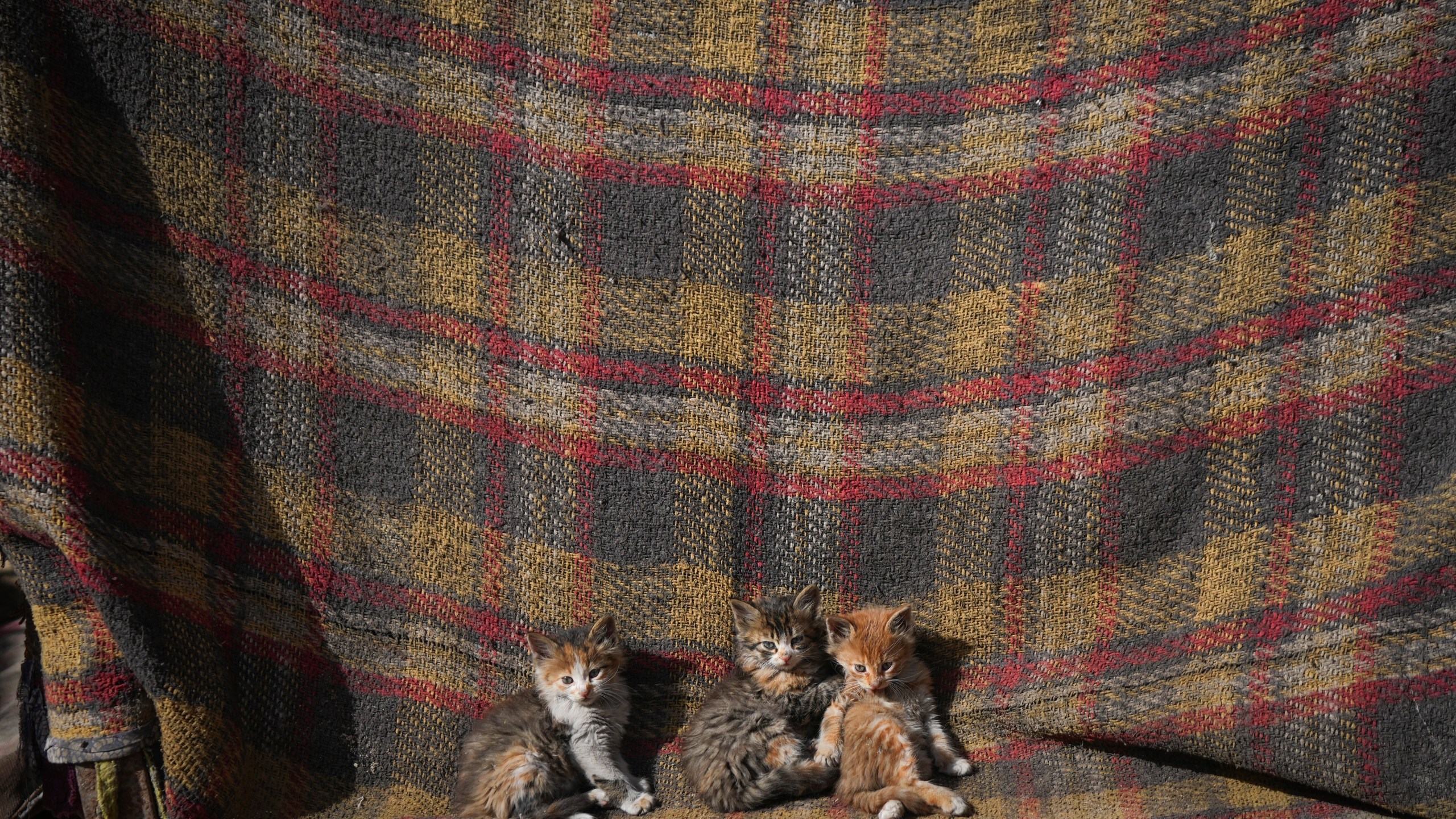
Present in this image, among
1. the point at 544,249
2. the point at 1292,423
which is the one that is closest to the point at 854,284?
the point at 544,249

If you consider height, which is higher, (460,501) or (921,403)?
(921,403)

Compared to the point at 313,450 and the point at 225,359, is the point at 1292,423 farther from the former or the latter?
the point at 225,359

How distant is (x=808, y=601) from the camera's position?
5.16 feet

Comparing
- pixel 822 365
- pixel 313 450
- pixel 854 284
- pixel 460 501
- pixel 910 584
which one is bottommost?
pixel 910 584

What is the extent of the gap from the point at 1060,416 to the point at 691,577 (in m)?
0.74

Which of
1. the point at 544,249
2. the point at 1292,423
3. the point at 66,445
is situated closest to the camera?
the point at 66,445

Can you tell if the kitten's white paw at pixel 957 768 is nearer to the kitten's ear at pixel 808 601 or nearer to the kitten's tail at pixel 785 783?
the kitten's tail at pixel 785 783

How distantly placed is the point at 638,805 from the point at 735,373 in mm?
785

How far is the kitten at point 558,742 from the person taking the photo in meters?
1.41

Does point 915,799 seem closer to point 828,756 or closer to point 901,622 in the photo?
point 828,756

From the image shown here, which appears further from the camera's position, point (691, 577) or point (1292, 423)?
point (691, 577)

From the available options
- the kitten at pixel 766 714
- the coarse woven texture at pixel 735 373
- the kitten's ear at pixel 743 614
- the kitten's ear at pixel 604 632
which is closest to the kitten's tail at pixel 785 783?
the kitten at pixel 766 714

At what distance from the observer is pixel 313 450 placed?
1.53 m

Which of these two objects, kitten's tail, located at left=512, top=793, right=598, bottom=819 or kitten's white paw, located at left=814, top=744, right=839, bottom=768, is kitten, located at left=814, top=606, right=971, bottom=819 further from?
kitten's tail, located at left=512, top=793, right=598, bottom=819
